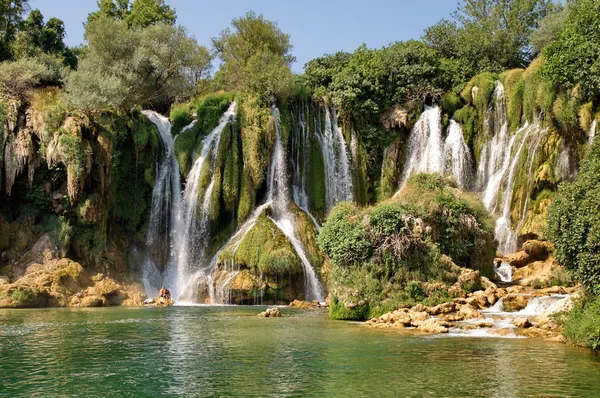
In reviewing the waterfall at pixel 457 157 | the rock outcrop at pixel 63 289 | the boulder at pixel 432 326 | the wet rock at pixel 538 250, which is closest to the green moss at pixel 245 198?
the rock outcrop at pixel 63 289

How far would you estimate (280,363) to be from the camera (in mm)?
16219

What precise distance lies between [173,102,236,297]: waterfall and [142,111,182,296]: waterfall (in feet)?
1.86

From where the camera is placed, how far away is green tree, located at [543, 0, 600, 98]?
124 ft

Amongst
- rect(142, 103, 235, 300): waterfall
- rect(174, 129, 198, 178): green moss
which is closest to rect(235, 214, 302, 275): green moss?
rect(142, 103, 235, 300): waterfall

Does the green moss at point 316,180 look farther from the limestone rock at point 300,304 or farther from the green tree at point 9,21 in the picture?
the green tree at point 9,21

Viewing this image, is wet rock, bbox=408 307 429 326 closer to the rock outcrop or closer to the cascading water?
the rock outcrop

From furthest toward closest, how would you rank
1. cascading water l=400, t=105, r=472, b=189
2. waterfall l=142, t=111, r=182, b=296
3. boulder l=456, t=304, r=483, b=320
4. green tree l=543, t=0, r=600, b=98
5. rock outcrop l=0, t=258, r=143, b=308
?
cascading water l=400, t=105, r=472, b=189 → waterfall l=142, t=111, r=182, b=296 → green tree l=543, t=0, r=600, b=98 → rock outcrop l=0, t=258, r=143, b=308 → boulder l=456, t=304, r=483, b=320

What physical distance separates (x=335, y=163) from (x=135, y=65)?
53.1ft

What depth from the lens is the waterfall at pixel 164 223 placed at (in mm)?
42550

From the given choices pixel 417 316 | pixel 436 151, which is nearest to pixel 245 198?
pixel 436 151

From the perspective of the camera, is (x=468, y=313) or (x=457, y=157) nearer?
(x=468, y=313)

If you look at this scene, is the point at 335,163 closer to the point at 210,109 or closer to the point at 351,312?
the point at 210,109

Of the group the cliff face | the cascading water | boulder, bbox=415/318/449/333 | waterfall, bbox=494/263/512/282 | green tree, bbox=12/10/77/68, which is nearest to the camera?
boulder, bbox=415/318/449/333

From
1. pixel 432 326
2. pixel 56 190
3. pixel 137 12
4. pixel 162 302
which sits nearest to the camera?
pixel 432 326
